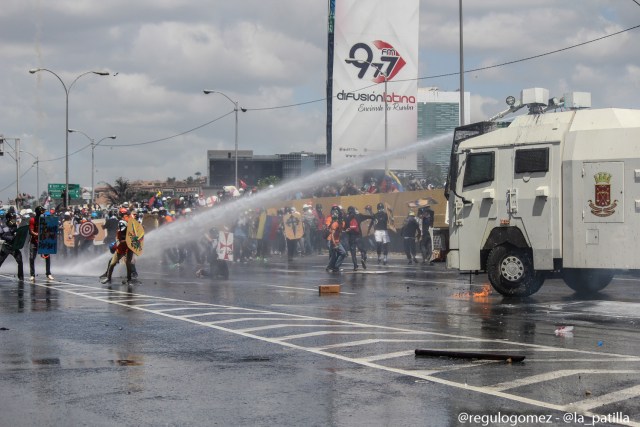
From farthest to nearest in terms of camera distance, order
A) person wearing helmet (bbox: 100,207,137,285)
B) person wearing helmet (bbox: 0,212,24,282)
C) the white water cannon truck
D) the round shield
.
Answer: the round shield
person wearing helmet (bbox: 0,212,24,282)
person wearing helmet (bbox: 100,207,137,285)
the white water cannon truck

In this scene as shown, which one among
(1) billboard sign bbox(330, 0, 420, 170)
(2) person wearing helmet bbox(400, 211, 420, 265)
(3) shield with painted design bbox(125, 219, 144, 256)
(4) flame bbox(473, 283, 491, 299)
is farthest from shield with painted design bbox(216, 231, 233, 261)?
(1) billboard sign bbox(330, 0, 420, 170)

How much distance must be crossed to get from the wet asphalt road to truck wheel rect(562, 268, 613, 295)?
36cm

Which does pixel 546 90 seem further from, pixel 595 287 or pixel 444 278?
pixel 444 278

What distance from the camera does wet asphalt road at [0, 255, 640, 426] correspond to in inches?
289

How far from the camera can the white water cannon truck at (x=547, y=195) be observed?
15898mm

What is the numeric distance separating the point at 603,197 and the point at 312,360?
8139 millimetres

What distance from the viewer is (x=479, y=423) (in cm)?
687

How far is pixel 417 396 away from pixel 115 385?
279cm

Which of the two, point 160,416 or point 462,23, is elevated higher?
point 462,23

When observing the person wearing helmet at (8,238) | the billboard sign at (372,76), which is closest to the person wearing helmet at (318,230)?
the person wearing helmet at (8,238)

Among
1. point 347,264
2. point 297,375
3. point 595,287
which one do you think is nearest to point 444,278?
point 595,287

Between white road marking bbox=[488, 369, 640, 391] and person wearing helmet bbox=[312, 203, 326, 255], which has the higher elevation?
person wearing helmet bbox=[312, 203, 326, 255]

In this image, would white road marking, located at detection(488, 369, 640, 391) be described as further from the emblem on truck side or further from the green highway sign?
the green highway sign

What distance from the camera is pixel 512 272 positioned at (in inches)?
676
